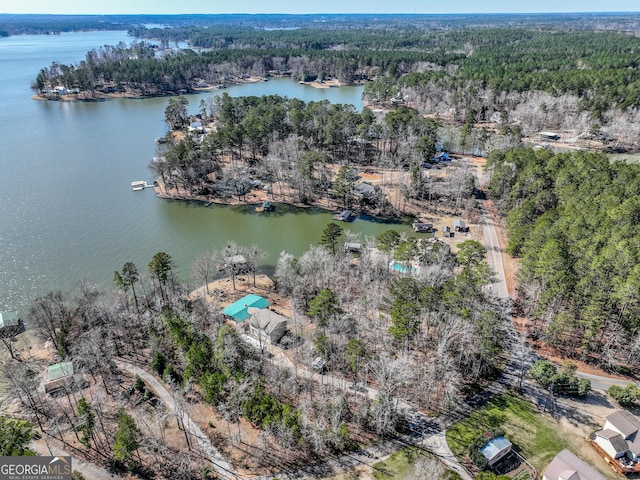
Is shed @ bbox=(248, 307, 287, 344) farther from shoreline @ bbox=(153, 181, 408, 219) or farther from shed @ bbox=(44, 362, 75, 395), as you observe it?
shoreline @ bbox=(153, 181, 408, 219)

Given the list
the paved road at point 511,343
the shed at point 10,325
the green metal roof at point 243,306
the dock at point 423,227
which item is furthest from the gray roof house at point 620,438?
the shed at point 10,325

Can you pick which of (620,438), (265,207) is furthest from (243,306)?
(620,438)

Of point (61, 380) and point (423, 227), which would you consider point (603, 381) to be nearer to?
point (423, 227)

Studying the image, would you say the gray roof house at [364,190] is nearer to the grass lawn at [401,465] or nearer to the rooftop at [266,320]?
the rooftop at [266,320]

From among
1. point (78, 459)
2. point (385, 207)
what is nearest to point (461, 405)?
point (78, 459)

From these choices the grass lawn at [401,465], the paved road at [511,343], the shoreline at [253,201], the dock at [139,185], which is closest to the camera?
the grass lawn at [401,465]
